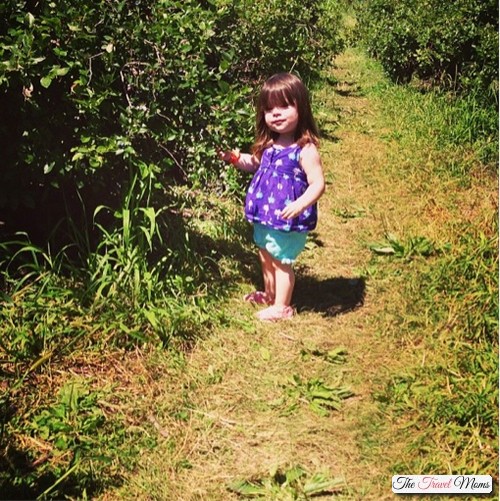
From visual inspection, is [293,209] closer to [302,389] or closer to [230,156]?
[230,156]

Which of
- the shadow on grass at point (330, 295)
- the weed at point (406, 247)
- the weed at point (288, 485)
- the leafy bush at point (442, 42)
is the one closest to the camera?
the weed at point (288, 485)

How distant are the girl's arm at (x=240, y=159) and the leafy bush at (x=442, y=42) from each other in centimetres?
384

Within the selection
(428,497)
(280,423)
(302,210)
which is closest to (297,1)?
(302,210)

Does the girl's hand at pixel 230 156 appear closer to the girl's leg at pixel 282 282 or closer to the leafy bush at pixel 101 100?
the leafy bush at pixel 101 100

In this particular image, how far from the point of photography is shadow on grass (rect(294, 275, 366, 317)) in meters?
4.02

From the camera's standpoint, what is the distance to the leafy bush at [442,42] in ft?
21.8

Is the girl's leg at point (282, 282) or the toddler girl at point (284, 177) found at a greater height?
the toddler girl at point (284, 177)

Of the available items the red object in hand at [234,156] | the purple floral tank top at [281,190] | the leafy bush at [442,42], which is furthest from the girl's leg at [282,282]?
the leafy bush at [442,42]

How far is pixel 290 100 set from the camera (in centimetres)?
348

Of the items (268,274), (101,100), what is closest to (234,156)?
(268,274)

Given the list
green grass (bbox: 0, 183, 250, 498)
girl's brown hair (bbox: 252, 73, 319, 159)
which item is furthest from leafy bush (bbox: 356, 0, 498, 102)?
green grass (bbox: 0, 183, 250, 498)

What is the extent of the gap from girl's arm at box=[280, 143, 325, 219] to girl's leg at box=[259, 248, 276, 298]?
17.4 inches

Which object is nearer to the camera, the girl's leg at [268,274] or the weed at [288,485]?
the weed at [288,485]

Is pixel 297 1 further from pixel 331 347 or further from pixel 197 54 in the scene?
pixel 331 347
